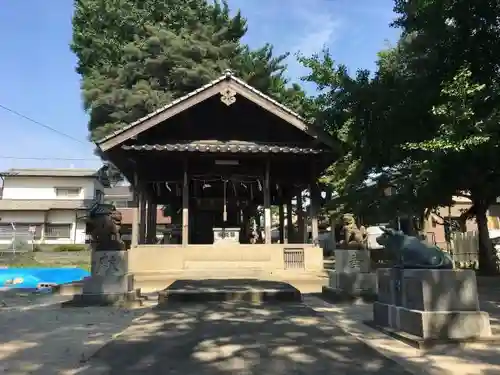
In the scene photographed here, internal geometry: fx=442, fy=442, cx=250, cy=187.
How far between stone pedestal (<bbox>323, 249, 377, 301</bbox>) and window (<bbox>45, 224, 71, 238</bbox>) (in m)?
32.5

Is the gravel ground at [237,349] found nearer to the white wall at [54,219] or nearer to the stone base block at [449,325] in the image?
the stone base block at [449,325]

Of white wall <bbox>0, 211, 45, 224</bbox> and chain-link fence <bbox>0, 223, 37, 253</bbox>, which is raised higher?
white wall <bbox>0, 211, 45, 224</bbox>

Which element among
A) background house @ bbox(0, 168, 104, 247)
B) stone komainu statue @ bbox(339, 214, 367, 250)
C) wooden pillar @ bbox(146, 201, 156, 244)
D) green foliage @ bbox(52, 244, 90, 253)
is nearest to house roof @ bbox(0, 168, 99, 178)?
background house @ bbox(0, 168, 104, 247)

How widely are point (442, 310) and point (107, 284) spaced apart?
6.88 metres

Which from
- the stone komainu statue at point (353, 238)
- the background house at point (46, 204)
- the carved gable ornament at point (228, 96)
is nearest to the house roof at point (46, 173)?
the background house at point (46, 204)

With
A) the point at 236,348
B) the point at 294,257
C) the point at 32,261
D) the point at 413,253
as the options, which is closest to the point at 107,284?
the point at 236,348

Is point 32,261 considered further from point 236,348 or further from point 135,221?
point 236,348

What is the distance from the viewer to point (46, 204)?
38.6 meters

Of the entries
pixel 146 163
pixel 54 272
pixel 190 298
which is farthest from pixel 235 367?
pixel 54 272

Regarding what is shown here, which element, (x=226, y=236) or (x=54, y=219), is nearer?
(x=226, y=236)

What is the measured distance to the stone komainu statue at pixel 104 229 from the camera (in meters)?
9.85

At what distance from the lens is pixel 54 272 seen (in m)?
19.4

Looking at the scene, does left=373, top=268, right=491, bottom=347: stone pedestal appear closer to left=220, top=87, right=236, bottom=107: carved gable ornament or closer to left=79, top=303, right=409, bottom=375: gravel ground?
left=79, top=303, right=409, bottom=375: gravel ground

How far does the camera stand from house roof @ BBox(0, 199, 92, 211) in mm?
37438
